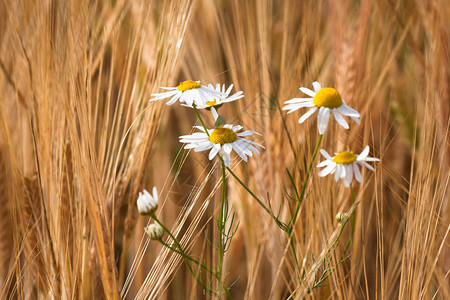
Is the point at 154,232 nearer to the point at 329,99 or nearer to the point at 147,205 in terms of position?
the point at 147,205

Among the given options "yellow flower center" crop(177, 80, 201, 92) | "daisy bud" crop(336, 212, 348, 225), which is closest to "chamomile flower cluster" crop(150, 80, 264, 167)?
"yellow flower center" crop(177, 80, 201, 92)

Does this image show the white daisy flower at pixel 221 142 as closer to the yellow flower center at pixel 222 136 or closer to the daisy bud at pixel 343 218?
the yellow flower center at pixel 222 136

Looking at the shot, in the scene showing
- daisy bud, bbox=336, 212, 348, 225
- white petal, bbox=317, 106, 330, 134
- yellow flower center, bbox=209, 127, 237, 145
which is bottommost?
daisy bud, bbox=336, 212, 348, 225

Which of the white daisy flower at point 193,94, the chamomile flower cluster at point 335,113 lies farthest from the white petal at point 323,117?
the white daisy flower at point 193,94

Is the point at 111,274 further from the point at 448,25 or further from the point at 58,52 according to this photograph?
the point at 448,25

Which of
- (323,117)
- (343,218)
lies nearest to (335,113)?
(323,117)

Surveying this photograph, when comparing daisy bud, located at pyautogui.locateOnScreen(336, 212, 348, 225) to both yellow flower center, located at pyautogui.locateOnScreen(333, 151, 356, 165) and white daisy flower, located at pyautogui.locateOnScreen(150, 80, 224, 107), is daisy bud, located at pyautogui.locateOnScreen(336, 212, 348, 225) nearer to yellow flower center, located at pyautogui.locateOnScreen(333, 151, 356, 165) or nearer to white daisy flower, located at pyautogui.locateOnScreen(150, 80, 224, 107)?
yellow flower center, located at pyautogui.locateOnScreen(333, 151, 356, 165)

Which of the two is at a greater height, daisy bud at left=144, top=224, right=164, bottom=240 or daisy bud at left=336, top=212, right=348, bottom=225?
daisy bud at left=144, top=224, right=164, bottom=240
